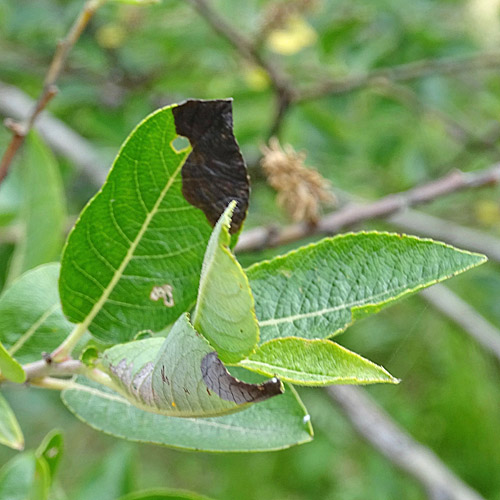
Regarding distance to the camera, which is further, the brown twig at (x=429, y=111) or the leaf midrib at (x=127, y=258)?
the brown twig at (x=429, y=111)

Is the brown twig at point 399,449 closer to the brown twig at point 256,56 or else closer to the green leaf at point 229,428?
the brown twig at point 256,56

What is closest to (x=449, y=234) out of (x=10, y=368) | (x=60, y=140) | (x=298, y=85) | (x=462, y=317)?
(x=462, y=317)

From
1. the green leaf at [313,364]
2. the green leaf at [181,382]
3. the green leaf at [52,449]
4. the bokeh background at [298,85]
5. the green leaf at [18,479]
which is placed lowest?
the green leaf at [18,479]

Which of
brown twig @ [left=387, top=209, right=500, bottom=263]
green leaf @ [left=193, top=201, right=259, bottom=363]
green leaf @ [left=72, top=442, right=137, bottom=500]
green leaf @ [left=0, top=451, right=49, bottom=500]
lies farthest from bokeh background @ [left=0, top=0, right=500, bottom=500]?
green leaf @ [left=193, top=201, right=259, bottom=363]

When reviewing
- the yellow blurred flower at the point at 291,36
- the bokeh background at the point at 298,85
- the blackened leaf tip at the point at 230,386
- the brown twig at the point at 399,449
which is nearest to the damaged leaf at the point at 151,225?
the blackened leaf tip at the point at 230,386

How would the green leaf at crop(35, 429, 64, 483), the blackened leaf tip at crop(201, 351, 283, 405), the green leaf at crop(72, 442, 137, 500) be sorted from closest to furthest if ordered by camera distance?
1. the blackened leaf tip at crop(201, 351, 283, 405)
2. the green leaf at crop(35, 429, 64, 483)
3. the green leaf at crop(72, 442, 137, 500)

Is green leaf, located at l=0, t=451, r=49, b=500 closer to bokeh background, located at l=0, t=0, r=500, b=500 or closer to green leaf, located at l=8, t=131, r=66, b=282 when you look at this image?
green leaf, located at l=8, t=131, r=66, b=282

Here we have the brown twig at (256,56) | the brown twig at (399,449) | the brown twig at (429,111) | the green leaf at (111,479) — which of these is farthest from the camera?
the brown twig at (429,111)
